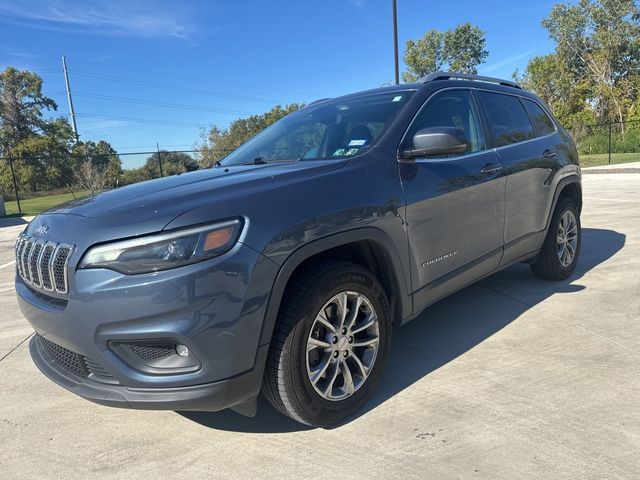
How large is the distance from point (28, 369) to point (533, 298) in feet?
13.5

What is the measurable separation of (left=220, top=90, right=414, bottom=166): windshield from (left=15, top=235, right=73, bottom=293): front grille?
1501mm

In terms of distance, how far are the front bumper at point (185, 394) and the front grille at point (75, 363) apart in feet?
0.12

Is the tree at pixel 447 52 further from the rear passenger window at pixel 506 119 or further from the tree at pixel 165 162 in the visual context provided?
the rear passenger window at pixel 506 119

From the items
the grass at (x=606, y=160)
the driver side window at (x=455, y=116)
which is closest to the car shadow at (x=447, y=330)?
the driver side window at (x=455, y=116)

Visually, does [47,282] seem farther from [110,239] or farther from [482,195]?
[482,195]

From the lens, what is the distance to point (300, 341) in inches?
92.7

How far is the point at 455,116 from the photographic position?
364 cm

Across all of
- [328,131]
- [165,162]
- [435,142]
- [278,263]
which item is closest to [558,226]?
[435,142]

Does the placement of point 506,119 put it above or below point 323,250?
above

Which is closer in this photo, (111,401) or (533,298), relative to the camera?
(111,401)

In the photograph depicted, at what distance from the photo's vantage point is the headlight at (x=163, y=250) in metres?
2.06

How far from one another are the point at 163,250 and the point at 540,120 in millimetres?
3947

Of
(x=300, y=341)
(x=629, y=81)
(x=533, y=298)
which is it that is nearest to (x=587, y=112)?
(x=629, y=81)

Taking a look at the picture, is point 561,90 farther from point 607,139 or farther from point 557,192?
point 557,192
